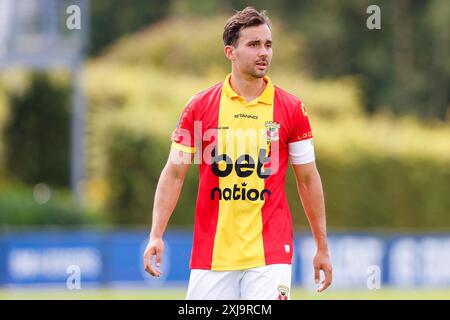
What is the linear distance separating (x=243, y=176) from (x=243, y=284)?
2.29 feet

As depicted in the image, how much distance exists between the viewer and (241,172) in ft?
26.0

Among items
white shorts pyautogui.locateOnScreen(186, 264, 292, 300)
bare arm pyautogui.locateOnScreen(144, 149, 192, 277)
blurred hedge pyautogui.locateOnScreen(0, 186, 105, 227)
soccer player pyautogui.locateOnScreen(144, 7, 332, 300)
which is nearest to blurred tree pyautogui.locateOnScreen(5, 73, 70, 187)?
blurred hedge pyautogui.locateOnScreen(0, 186, 105, 227)

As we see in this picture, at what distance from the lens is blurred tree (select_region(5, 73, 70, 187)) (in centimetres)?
3161

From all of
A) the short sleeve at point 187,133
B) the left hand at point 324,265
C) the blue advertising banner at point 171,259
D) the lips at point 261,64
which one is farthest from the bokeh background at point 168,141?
the lips at point 261,64

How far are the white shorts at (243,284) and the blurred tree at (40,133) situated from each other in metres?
24.1

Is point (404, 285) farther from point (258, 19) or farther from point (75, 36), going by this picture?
point (258, 19)

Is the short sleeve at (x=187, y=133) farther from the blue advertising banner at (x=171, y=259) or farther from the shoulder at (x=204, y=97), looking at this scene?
the blue advertising banner at (x=171, y=259)

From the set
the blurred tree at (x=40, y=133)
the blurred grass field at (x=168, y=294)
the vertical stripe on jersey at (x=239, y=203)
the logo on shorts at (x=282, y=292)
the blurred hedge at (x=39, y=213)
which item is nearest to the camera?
the logo on shorts at (x=282, y=292)

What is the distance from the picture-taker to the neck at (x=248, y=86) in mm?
8078

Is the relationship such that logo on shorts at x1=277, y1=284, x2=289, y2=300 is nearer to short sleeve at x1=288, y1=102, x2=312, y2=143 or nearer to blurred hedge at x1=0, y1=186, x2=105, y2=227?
short sleeve at x1=288, y1=102, x2=312, y2=143

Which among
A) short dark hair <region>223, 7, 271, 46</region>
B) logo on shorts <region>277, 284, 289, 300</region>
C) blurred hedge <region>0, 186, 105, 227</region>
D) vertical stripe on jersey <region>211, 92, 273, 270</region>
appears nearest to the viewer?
logo on shorts <region>277, 284, 289, 300</region>

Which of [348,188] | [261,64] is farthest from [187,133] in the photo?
[348,188]

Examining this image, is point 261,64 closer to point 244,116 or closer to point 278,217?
point 244,116
